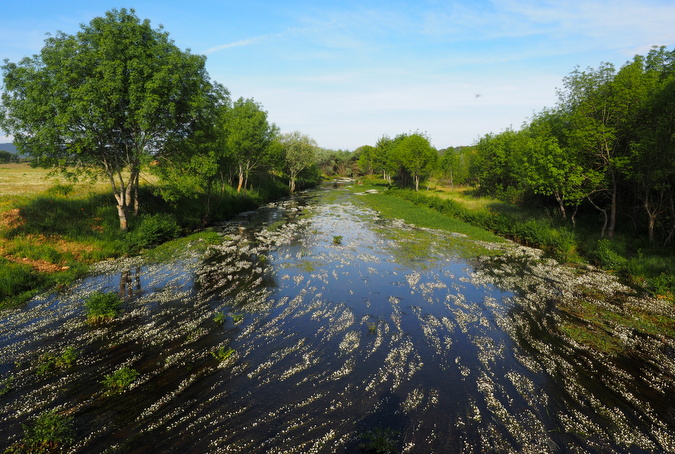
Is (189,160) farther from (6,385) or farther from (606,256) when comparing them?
(606,256)

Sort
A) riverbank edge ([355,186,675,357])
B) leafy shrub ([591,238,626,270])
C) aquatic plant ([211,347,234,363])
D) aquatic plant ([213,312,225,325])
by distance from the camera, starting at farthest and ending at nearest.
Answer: leafy shrub ([591,238,626,270])
aquatic plant ([213,312,225,325])
riverbank edge ([355,186,675,357])
aquatic plant ([211,347,234,363])

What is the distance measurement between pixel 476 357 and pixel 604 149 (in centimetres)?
2809

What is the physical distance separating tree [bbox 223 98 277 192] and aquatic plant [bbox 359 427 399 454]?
48.9 m

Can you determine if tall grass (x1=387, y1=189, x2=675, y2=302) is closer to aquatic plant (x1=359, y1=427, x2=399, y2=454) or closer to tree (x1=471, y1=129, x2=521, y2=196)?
tree (x1=471, y1=129, x2=521, y2=196)

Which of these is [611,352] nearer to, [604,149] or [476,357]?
[476,357]

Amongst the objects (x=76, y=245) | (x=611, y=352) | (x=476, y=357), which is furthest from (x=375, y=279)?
(x=76, y=245)

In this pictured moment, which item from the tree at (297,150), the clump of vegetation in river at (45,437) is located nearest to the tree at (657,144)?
the clump of vegetation in river at (45,437)

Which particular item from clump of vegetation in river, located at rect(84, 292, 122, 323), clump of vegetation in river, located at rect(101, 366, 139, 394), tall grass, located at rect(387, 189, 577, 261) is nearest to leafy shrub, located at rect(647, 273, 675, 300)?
tall grass, located at rect(387, 189, 577, 261)

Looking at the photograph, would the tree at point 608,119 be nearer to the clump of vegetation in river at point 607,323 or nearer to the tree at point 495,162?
the clump of vegetation in river at point 607,323

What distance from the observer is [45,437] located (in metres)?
8.52

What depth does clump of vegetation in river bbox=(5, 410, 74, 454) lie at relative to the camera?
841cm

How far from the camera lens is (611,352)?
14008 millimetres

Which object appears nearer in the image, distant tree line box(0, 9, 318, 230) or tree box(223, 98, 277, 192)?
distant tree line box(0, 9, 318, 230)

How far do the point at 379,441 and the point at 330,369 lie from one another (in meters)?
3.92
